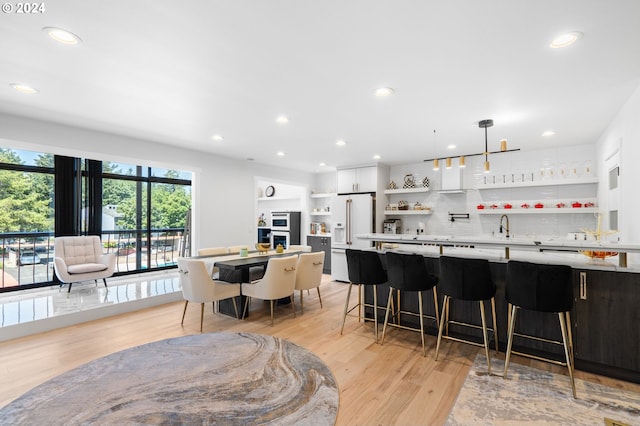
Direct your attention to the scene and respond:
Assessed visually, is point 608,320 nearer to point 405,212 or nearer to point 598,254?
point 598,254

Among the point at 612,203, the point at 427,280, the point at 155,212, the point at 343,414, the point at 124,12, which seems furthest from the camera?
the point at 155,212

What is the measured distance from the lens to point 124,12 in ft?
6.27

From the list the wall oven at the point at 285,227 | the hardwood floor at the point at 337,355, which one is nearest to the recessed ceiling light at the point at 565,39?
the hardwood floor at the point at 337,355

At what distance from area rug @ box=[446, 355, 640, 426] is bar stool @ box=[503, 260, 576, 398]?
4.9 inches

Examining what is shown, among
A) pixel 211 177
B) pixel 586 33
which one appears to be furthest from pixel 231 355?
pixel 211 177

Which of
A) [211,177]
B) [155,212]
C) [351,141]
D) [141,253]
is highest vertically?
[351,141]

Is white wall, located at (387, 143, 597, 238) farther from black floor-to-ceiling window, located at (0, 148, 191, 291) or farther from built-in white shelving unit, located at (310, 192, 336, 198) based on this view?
black floor-to-ceiling window, located at (0, 148, 191, 291)

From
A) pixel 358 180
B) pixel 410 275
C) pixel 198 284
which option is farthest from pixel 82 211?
pixel 410 275

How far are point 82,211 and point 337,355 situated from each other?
5075 mm

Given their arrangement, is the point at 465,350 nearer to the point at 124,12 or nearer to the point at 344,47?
the point at 344,47

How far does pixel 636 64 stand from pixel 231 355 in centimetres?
360

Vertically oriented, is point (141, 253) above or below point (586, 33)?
below

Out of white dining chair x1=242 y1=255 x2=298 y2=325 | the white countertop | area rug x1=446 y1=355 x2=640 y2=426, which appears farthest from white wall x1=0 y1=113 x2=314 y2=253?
area rug x1=446 y1=355 x2=640 y2=426

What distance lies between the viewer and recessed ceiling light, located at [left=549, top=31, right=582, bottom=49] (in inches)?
81.8
